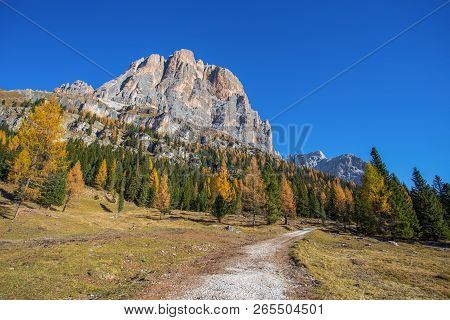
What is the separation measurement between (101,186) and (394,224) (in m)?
96.9

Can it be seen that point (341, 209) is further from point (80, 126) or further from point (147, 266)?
point (80, 126)

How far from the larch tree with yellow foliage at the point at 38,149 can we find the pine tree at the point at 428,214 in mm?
68957

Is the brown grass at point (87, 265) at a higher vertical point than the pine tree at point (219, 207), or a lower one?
lower

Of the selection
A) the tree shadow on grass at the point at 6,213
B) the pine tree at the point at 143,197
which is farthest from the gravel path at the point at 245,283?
the pine tree at the point at 143,197

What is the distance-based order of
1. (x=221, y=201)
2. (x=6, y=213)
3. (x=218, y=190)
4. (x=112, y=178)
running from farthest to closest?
(x=112, y=178)
(x=218, y=190)
(x=221, y=201)
(x=6, y=213)

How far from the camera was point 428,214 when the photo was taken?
186ft

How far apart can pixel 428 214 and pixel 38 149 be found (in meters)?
71.8

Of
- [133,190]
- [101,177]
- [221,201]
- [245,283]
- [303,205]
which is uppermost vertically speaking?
[303,205]

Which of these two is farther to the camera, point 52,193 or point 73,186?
point 73,186

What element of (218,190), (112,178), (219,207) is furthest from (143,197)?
(219,207)

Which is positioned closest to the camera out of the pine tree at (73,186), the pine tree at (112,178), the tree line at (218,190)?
the tree line at (218,190)

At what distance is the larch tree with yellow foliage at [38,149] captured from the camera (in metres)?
30.6

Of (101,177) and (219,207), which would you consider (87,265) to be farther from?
(101,177)

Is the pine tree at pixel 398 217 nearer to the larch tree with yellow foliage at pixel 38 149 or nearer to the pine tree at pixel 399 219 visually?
the pine tree at pixel 399 219
